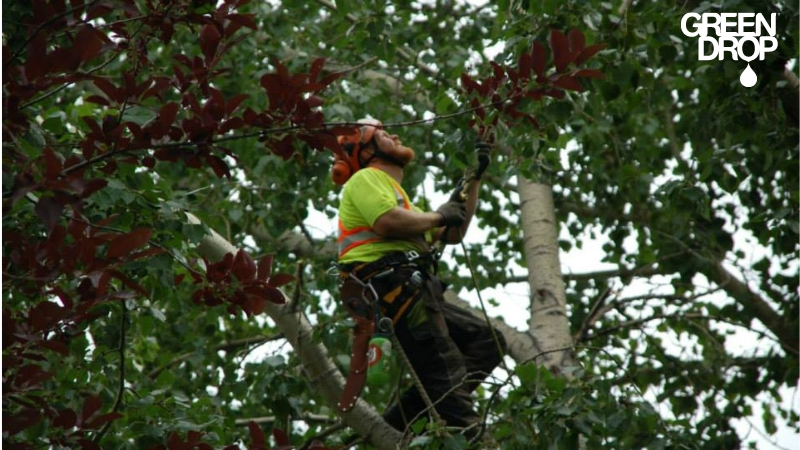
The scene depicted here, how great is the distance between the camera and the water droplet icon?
4488 mm

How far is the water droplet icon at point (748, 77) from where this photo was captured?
4.49 metres

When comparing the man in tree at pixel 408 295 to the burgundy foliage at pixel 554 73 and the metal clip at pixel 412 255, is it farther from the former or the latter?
the burgundy foliage at pixel 554 73

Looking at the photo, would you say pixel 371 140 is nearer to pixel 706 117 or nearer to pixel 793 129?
pixel 706 117

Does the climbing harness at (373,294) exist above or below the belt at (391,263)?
below

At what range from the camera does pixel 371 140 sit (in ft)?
15.0

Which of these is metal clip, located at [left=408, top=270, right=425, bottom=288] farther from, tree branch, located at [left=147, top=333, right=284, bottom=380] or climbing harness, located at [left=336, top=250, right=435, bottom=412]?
tree branch, located at [left=147, top=333, right=284, bottom=380]

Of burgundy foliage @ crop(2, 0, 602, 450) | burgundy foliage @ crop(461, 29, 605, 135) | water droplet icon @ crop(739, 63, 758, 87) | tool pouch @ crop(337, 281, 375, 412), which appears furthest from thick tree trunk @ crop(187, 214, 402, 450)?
water droplet icon @ crop(739, 63, 758, 87)

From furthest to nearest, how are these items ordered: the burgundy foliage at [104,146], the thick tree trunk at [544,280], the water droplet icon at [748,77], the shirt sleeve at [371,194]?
1. the thick tree trunk at [544,280]
2. the water droplet icon at [748,77]
3. the shirt sleeve at [371,194]
4. the burgundy foliage at [104,146]

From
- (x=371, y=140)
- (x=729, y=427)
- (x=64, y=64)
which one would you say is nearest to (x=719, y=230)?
(x=729, y=427)

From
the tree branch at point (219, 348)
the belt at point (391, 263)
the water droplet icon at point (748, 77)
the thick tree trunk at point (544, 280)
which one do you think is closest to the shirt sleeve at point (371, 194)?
the belt at point (391, 263)

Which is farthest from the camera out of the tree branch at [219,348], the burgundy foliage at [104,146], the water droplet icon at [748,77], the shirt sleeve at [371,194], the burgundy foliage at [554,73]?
the tree branch at [219,348]

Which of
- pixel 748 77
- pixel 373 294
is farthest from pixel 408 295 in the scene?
pixel 748 77

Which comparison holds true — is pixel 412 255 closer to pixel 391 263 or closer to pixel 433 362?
pixel 391 263

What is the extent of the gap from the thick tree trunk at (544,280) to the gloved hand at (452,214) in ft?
2.58
